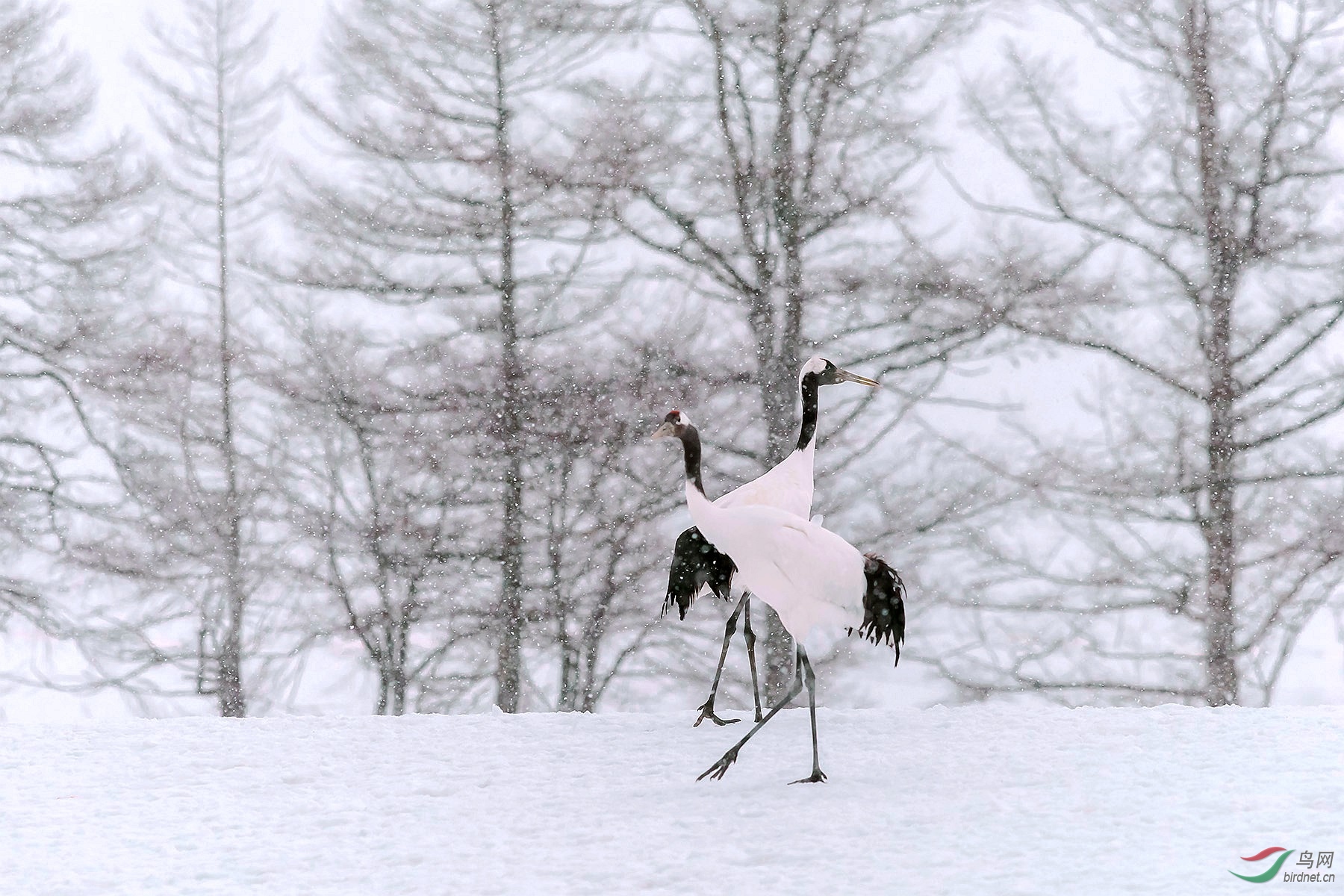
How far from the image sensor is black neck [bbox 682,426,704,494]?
4.08m

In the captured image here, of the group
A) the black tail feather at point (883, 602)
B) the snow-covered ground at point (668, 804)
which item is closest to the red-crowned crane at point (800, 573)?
the black tail feather at point (883, 602)

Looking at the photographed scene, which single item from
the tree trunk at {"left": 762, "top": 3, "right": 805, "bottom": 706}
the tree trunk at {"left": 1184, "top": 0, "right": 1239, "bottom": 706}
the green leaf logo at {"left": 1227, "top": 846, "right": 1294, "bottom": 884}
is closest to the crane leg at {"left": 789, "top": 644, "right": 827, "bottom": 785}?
the green leaf logo at {"left": 1227, "top": 846, "right": 1294, "bottom": 884}

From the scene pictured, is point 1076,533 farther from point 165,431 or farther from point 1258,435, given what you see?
point 165,431

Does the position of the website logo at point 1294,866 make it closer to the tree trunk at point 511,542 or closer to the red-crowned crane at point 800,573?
the red-crowned crane at point 800,573

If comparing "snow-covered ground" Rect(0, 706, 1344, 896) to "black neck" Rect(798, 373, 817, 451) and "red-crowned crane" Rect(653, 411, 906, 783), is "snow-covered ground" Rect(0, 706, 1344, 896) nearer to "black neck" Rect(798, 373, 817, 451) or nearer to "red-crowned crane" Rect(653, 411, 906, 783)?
"red-crowned crane" Rect(653, 411, 906, 783)

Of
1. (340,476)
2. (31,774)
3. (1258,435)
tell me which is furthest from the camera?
(340,476)

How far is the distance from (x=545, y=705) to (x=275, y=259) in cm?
416

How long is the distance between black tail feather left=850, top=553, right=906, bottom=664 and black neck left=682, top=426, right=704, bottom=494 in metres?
0.67

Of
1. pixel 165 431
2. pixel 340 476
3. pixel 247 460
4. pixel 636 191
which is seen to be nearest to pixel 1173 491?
pixel 636 191

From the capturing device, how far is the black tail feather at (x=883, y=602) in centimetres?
407

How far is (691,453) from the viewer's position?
4129 millimetres

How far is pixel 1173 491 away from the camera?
339 inches

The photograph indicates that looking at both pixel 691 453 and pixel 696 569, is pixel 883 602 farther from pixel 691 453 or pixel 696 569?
pixel 696 569

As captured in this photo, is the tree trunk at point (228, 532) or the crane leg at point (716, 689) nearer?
the crane leg at point (716, 689)
